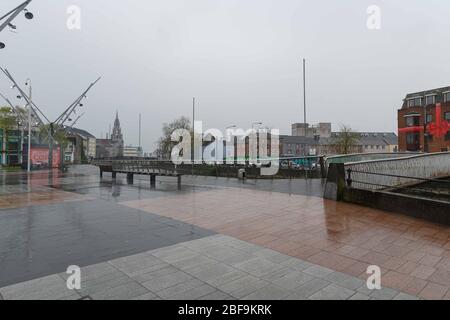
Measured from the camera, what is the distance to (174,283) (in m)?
3.82

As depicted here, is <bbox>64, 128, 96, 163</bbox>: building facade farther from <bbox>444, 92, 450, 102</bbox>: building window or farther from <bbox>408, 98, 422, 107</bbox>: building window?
<bbox>444, 92, 450, 102</bbox>: building window

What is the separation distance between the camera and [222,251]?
16.7 feet

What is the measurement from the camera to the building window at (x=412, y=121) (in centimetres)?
5338

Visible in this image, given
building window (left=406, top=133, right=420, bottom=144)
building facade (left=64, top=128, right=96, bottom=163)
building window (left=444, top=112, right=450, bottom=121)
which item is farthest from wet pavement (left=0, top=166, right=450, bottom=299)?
building window (left=406, top=133, right=420, bottom=144)

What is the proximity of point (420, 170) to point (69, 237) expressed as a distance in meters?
14.4

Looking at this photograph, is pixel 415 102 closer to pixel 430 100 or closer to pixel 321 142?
pixel 430 100

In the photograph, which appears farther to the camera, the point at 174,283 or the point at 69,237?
the point at 69,237

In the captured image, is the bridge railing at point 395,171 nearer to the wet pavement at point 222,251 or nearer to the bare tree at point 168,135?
the wet pavement at point 222,251

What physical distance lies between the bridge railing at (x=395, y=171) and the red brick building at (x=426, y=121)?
115 ft

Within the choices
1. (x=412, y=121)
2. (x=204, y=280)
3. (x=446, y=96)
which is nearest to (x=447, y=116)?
(x=446, y=96)

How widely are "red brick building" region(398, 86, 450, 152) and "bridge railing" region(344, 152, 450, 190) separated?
3519 cm

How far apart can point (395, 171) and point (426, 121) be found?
161 feet

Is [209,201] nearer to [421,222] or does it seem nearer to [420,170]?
[421,222]
